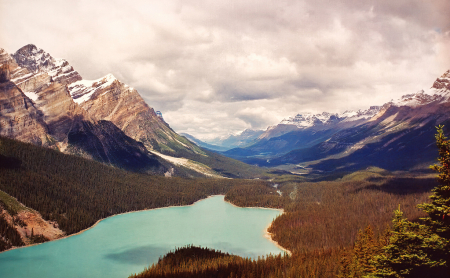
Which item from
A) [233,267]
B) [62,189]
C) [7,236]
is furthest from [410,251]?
[62,189]

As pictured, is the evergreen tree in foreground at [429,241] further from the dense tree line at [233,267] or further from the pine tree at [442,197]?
the dense tree line at [233,267]

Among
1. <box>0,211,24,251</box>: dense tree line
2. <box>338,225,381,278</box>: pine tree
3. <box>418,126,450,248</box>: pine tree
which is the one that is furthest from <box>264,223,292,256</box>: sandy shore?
<box>0,211,24,251</box>: dense tree line

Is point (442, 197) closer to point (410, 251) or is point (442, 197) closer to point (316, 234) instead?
point (410, 251)

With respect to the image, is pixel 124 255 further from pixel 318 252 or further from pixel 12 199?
pixel 318 252

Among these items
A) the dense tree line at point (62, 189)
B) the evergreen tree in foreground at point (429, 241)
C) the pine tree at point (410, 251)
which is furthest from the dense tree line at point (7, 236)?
the evergreen tree in foreground at point (429, 241)

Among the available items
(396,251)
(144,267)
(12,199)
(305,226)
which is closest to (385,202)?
(305,226)

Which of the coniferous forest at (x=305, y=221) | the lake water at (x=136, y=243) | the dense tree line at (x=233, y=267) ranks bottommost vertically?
the lake water at (x=136, y=243)

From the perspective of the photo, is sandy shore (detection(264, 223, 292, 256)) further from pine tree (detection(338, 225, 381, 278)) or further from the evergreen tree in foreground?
the evergreen tree in foreground

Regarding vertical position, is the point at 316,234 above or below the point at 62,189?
below
